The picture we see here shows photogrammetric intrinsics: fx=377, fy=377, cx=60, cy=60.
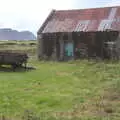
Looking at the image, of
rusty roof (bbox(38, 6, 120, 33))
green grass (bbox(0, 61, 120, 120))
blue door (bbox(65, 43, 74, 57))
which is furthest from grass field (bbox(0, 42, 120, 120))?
blue door (bbox(65, 43, 74, 57))

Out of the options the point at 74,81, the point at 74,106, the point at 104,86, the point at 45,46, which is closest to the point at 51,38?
the point at 45,46

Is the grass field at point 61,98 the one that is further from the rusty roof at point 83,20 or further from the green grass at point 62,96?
the rusty roof at point 83,20

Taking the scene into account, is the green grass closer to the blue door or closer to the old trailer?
the old trailer

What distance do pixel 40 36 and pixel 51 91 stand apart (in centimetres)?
2161

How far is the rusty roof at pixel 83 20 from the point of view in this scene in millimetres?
34656

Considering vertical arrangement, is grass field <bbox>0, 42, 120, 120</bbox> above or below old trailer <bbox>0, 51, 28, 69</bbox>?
above

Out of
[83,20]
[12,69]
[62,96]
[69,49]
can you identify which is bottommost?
[69,49]

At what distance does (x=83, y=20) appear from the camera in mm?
36500

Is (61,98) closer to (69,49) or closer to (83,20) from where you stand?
(69,49)

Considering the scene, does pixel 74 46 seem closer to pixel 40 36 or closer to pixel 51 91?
pixel 40 36

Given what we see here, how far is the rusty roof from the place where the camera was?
34656 mm

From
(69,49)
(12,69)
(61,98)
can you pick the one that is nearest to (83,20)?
(69,49)

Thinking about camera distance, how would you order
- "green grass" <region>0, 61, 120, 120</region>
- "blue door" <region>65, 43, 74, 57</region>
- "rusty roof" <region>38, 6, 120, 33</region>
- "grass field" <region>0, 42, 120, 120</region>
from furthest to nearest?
1. "blue door" <region>65, 43, 74, 57</region>
2. "rusty roof" <region>38, 6, 120, 33</region>
3. "green grass" <region>0, 61, 120, 120</region>
4. "grass field" <region>0, 42, 120, 120</region>

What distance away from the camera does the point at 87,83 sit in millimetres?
19078
